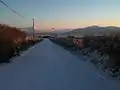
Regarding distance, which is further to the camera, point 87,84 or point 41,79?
point 41,79

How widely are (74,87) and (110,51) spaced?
10334mm

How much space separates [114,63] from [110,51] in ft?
9.98

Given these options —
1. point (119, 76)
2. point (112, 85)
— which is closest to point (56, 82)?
point (112, 85)

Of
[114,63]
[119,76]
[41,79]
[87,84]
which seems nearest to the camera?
[87,84]

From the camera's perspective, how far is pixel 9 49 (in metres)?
27.4

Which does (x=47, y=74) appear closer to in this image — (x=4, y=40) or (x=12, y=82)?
(x=12, y=82)

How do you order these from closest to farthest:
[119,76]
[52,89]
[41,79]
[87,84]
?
1. [52,89]
2. [87,84]
3. [41,79]
4. [119,76]

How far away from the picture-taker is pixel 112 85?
13.1 metres

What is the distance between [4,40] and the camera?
26703mm

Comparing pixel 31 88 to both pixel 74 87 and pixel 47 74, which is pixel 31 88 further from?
pixel 47 74

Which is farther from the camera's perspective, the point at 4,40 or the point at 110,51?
the point at 4,40

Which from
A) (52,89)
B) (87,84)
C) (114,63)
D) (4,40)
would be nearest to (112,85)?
(87,84)

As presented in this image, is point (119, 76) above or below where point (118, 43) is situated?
below


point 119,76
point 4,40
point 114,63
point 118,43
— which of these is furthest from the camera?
point 4,40
